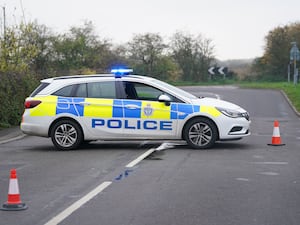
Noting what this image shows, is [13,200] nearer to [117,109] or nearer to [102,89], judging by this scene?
[117,109]

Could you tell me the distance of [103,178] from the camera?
10.9 meters

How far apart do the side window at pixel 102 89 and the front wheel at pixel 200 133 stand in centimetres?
173

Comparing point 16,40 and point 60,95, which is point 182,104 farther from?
point 16,40

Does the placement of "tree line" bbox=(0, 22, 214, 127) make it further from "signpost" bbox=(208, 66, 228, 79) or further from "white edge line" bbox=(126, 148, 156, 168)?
"white edge line" bbox=(126, 148, 156, 168)

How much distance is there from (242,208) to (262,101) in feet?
97.4

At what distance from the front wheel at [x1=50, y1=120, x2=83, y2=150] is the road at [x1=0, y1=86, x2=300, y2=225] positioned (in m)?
0.25

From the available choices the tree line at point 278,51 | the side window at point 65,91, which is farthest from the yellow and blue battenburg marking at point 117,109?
the tree line at point 278,51

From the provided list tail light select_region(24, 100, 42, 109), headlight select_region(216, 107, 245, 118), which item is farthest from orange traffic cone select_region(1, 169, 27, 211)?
headlight select_region(216, 107, 245, 118)

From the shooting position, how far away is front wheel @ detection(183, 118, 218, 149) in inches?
575

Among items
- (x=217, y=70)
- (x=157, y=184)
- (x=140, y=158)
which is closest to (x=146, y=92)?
(x=140, y=158)

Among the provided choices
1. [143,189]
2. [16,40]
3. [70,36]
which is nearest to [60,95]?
[143,189]

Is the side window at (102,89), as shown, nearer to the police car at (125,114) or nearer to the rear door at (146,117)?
the police car at (125,114)

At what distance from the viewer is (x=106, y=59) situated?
46.2m

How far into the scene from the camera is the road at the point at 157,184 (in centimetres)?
804
